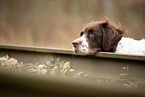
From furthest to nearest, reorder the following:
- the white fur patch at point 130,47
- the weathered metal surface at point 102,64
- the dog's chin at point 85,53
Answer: the white fur patch at point 130,47 → the dog's chin at point 85,53 → the weathered metal surface at point 102,64

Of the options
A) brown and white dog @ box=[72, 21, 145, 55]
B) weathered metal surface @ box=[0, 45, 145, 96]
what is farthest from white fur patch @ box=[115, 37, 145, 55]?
weathered metal surface @ box=[0, 45, 145, 96]

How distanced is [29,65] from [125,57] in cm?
142

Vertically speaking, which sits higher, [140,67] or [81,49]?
[81,49]

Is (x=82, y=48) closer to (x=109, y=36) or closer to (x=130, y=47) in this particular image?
(x=109, y=36)

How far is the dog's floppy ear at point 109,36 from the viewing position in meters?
2.28

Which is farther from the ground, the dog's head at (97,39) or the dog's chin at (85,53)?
the dog's head at (97,39)

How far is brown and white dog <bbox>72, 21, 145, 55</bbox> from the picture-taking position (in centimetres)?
221

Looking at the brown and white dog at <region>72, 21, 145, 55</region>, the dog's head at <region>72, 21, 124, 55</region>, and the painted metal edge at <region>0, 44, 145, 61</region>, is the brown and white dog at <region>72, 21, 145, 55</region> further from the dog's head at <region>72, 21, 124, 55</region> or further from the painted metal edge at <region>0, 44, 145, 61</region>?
the painted metal edge at <region>0, 44, 145, 61</region>

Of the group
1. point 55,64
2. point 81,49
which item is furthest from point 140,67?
point 55,64

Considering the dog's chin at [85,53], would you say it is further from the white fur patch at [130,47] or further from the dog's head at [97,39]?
the white fur patch at [130,47]

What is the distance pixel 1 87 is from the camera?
1.38 m

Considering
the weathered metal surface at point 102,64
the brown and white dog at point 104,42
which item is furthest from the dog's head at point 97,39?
the weathered metal surface at point 102,64

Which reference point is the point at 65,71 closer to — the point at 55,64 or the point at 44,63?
the point at 55,64

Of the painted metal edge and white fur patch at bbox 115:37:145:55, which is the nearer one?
the painted metal edge
